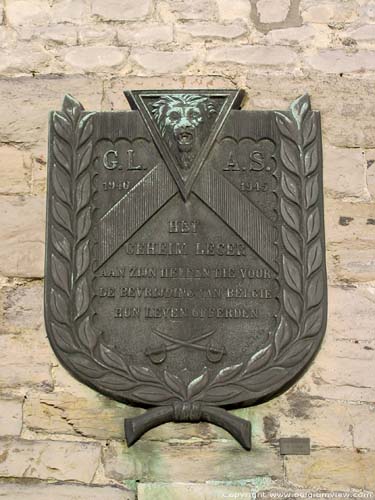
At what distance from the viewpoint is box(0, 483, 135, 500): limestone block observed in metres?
3.46

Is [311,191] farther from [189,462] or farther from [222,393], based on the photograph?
[189,462]

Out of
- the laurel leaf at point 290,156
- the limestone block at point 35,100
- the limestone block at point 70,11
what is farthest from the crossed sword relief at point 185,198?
the limestone block at point 70,11

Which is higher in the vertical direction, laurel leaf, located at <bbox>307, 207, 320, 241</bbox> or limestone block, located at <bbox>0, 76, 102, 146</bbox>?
limestone block, located at <bbox>0, 76, 102, 146</bbox>

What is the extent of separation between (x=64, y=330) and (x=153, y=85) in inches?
42.9

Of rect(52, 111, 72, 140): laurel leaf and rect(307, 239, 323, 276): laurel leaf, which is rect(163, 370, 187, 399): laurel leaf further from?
rect(52, 111, 72, 140): laurel leaf

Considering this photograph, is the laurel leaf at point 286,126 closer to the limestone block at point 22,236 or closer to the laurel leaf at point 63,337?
the limestone block at point 22,236

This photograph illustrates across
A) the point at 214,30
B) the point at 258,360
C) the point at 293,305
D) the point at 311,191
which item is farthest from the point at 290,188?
the point at 214,30

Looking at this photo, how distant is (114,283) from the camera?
365cm

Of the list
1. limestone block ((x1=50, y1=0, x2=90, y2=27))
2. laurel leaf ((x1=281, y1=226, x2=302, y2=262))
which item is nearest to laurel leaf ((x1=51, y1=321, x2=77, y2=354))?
laurel leaf ((x1=281, y1=226, x2=302, y2=262))

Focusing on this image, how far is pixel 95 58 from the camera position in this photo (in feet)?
13.1

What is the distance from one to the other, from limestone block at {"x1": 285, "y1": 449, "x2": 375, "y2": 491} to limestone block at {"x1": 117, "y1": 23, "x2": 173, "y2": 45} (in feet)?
5.90

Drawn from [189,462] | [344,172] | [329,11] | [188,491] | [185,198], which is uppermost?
[329,11]

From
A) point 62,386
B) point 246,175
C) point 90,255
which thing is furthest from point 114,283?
point 246,175

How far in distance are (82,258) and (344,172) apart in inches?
43.3
